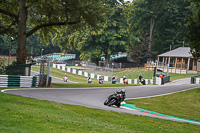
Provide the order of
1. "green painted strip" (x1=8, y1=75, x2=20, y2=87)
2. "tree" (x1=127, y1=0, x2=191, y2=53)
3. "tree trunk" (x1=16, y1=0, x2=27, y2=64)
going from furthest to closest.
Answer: "tree" (x1=127, y1=0, x2=191, y2=53) → "tree trunk" (x1=16, y1=0, x2=27, y2=64) → "green painted strip" (x1=8, y1=75, x2=20, y2=87)

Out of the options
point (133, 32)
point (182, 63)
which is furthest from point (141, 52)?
point (133, 32)

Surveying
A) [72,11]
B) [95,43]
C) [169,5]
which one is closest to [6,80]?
[72,11]

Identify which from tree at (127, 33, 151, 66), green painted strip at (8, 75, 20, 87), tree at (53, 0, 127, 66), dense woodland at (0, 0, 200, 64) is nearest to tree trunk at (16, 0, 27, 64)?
green painted strip at (8, 75, 20, 87)

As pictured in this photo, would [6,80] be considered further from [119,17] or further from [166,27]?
[166,27]

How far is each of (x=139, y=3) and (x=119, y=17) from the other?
369 inches

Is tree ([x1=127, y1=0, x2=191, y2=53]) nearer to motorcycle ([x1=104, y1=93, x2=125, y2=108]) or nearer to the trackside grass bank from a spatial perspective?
the trackside grass bank

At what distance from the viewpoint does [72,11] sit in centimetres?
2472

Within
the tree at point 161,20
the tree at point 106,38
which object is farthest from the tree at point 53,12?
the tree at point 161,20

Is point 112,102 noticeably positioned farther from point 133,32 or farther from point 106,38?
point 133,32

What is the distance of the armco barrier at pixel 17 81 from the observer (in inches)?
809

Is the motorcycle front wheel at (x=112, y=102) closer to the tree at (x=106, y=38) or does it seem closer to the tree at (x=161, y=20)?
the tree at (x=106, y=38)

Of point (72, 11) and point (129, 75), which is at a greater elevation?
point (72, 11)

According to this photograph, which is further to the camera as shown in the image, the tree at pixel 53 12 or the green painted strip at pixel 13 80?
the tree at pixel 53 12

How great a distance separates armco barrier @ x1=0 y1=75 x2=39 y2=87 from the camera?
20547 mm
